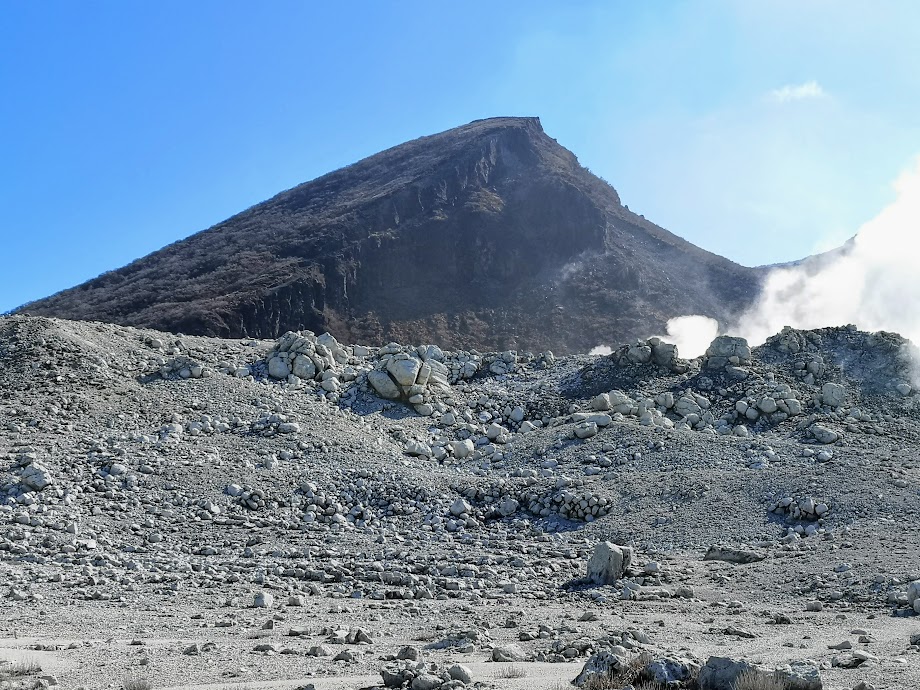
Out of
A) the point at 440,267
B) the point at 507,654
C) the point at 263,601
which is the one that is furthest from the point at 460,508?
the point at 440,267

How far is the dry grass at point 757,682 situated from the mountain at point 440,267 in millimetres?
42295

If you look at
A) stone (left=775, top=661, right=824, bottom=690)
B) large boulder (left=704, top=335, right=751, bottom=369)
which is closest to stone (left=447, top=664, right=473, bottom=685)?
stone (left=775, top=661, right=824, bottom=690)

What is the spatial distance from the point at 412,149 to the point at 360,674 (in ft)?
237

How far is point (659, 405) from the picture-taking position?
2039cm

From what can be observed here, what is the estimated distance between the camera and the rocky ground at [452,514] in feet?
23.4

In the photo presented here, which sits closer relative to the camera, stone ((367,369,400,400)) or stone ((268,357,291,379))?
stone ((367,369,400,400))

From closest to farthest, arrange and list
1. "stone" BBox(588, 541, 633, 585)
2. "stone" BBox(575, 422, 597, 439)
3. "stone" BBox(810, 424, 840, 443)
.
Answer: "stone" BBox(588, 541, 633, 585)
"stone" BBox(810, 424, 840, 443)
"stone" BBox(575, 422, 597, 439)

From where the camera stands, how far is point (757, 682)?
207 inches

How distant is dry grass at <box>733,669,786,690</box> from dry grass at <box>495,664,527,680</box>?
162 centimetres

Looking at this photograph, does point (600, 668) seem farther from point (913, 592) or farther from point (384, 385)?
point (384, 385)

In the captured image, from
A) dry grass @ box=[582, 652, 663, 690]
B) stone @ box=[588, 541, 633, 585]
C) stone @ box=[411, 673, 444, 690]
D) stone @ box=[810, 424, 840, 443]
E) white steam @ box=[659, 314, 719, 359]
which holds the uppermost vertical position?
white steam @ box=[659, 314, 719, 359]

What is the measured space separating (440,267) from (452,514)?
43574 mm

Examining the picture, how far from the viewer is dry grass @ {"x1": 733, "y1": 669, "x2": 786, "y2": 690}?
17.1 feet

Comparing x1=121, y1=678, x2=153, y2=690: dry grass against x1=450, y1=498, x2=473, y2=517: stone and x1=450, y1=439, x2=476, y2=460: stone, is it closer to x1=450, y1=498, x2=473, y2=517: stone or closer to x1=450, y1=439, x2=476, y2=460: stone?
x1=450, y1=498, x2=473, y2=517: stone
